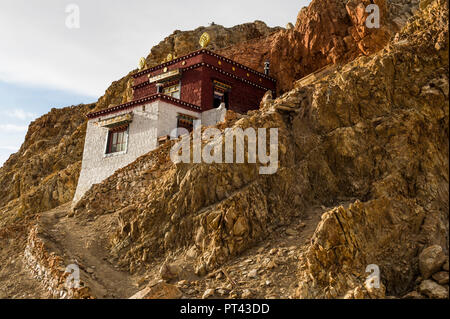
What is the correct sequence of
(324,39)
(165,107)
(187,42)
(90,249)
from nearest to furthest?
(90,249), (165,107), (324,39), (187,42)

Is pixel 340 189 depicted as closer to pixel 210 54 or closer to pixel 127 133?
pixel 127 133

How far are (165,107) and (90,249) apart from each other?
9980mm

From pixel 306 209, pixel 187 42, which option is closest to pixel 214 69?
pixel 306 209

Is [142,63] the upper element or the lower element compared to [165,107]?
upper

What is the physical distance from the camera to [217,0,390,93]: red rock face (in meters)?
22.9

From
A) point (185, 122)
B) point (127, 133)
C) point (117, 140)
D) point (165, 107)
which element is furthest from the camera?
point (185, 122)

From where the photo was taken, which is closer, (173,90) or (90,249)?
(90,249)

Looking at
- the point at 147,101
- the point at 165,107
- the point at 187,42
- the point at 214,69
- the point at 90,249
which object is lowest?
the point at 90,249

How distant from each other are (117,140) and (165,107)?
372cm

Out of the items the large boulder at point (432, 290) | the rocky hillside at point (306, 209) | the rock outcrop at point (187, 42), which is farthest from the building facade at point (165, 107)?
the rock outcrop at point (187, 42)

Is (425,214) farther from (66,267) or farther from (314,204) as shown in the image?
(66,267)

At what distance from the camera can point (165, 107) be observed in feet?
74.0

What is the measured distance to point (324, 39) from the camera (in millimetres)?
25062
